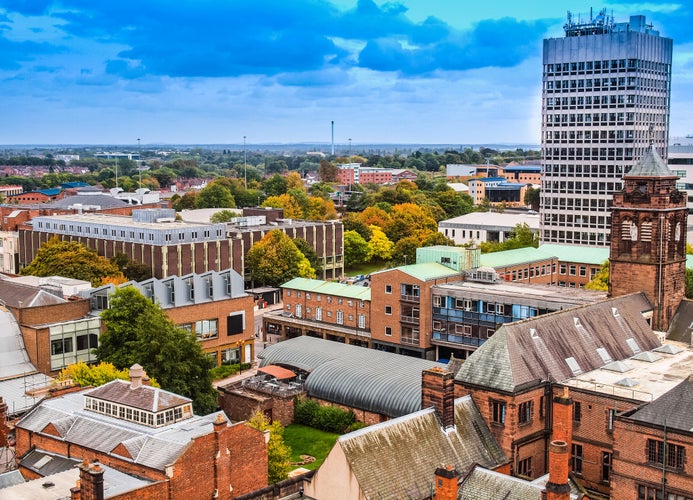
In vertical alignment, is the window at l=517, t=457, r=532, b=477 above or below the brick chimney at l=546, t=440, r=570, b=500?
below

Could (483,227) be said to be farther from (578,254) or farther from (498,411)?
(498,411)

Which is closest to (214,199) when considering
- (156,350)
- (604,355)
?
(156,350)

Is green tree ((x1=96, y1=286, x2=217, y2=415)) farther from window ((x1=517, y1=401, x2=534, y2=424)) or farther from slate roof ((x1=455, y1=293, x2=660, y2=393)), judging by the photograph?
window ((x1=517, y1=401, x2=534, y2=424))

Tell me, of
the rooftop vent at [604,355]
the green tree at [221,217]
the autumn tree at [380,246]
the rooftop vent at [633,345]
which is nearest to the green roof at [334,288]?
the rooftop vent at [633,345]

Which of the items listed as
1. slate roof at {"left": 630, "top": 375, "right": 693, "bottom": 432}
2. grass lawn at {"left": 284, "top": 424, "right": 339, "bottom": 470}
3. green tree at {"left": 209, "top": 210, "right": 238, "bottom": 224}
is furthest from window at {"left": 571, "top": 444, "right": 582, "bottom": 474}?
green tree at {"left": 209, "top": 210, "right": 238, "bottom": 224}

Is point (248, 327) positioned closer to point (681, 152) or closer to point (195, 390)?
point (195, 390)

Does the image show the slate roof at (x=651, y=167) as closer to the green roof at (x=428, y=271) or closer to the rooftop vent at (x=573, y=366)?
the rooftop vent at (x=573, y=366)
